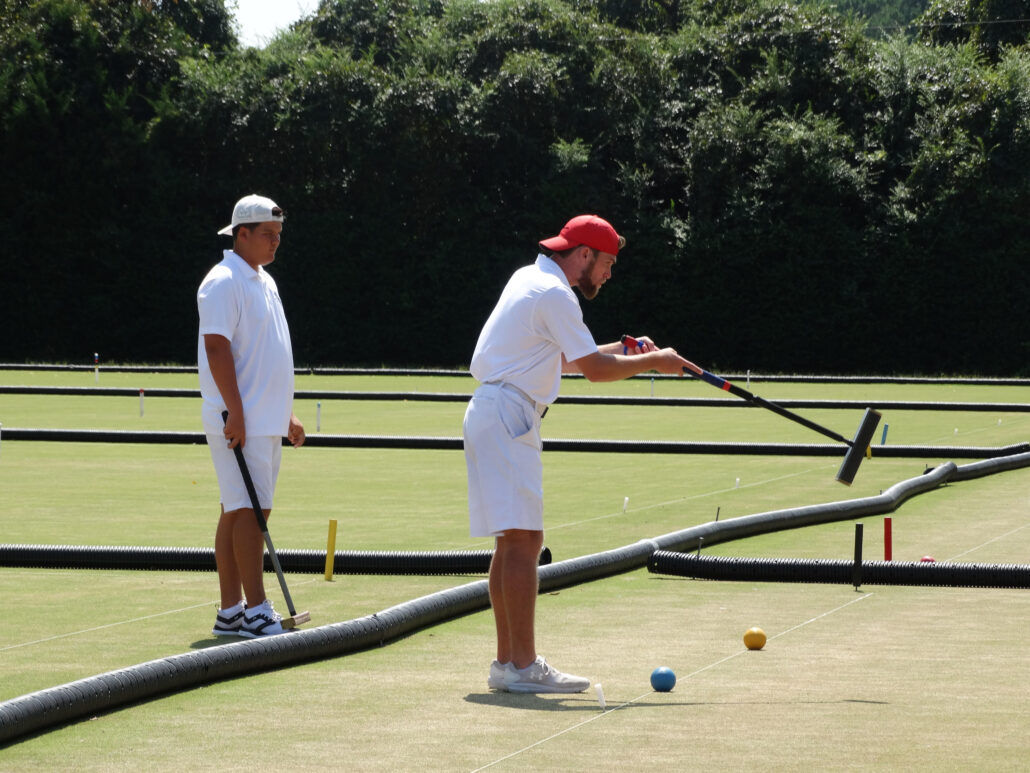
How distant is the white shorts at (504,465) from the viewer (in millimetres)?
4598

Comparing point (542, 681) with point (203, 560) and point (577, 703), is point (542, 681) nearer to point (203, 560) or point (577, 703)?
point (577, 703)

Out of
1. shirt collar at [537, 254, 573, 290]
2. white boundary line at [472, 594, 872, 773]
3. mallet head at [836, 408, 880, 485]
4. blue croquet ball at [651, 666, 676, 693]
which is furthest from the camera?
mallet head at [836, 408, 880, 485]

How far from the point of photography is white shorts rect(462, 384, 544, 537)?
460 cm

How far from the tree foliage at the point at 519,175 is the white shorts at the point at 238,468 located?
84.9 feet

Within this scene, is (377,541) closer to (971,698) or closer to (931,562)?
(931,562)

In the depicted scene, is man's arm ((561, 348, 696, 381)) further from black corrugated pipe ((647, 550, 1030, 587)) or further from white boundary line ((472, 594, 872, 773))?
black corrugated pipe ((647, 550, 1030, 587))

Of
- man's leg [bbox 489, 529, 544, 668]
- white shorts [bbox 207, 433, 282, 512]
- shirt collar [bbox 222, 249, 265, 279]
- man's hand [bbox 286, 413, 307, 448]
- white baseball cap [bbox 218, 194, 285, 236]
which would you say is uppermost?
white baseball cap [bbox 218, 194, 285, 236]

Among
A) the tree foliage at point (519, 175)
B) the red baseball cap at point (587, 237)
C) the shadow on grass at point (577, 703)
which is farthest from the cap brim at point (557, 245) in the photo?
the tree foliage at point (519, 175)

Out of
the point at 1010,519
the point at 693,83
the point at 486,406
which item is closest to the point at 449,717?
the point at 486,406

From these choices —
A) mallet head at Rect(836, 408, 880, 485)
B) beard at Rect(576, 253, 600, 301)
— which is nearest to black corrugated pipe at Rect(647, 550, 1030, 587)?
mallet head at Rect(836, 408, 880, 485)

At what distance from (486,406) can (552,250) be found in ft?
1.77

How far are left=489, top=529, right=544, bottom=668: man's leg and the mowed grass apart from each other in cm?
19

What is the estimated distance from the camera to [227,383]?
5387mm

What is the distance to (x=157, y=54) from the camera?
1416 inches
